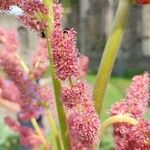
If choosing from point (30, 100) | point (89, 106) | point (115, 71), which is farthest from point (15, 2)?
point (115, 71)

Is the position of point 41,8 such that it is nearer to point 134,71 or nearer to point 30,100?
point 30,100

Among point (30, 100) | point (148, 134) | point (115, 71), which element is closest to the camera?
point (148, 134)

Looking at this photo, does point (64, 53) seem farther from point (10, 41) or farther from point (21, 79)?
point (10, 41)

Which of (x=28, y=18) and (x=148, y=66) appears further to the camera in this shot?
(x=148, y=66)

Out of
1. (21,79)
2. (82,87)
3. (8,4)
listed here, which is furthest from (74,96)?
(21,79)

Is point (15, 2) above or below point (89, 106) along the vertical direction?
above
